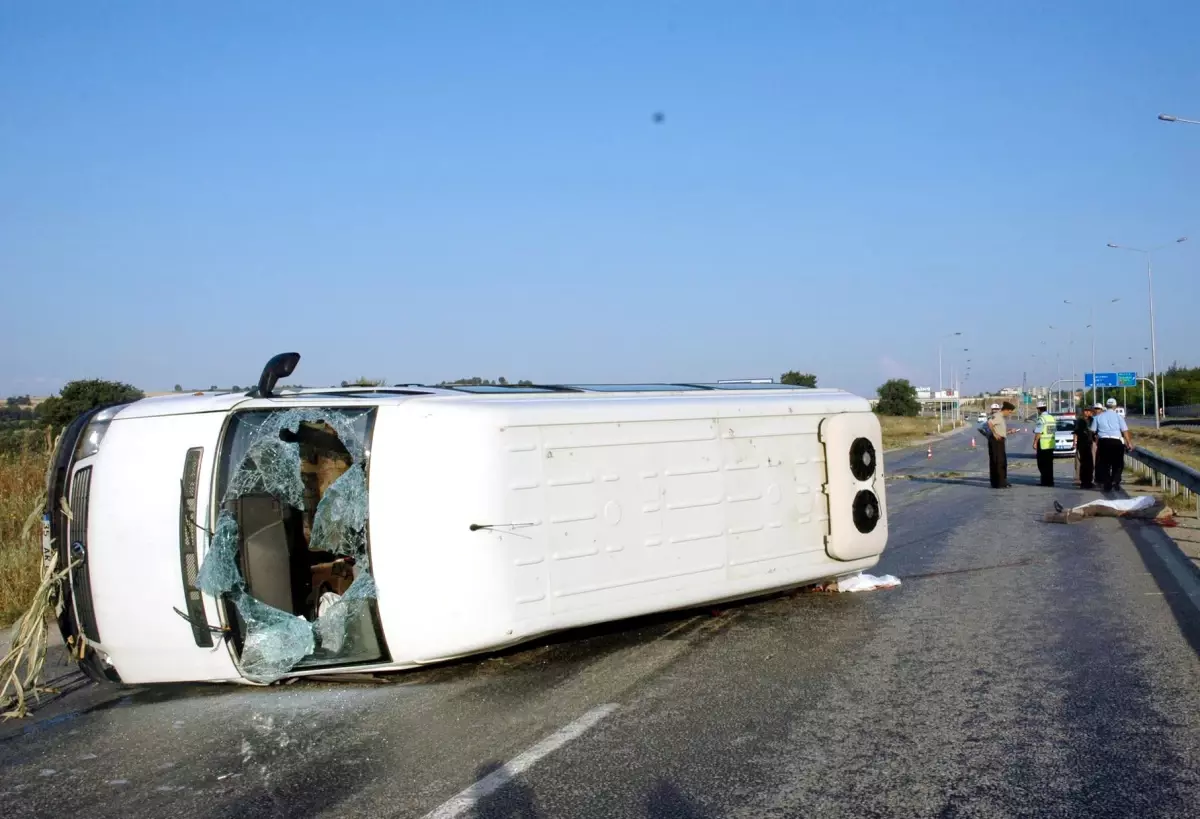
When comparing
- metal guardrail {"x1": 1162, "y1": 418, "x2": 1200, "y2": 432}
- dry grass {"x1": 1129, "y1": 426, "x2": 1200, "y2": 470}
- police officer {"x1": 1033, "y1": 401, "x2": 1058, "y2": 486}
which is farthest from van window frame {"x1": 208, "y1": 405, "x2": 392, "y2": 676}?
metal guardrail {"x1": 1162, "y1": 418, "x2": 1200, "y2": 432}

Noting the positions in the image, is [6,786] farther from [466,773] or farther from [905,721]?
[905,721]

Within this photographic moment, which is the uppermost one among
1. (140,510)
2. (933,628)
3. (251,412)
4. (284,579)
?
(251,412)

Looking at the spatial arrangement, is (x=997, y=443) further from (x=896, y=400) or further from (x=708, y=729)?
(x=896, y=400)

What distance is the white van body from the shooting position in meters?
5.65

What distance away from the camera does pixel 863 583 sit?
8914mm

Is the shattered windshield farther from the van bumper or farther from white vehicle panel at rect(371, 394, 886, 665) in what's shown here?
the van bumper

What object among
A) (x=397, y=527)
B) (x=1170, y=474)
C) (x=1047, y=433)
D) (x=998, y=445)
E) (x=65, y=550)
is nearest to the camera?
(x=397, y=527)

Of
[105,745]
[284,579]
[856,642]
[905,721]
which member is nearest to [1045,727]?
[905,721]

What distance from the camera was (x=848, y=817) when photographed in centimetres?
401

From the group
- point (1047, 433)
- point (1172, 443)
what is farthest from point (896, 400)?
point (1047, 433)

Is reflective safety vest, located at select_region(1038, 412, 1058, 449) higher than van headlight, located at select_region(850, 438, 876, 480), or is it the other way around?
van headlight, located at select_region(850, 438, 876, 480)

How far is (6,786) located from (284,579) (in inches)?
66.3

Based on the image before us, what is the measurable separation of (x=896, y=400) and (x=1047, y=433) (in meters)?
98.1

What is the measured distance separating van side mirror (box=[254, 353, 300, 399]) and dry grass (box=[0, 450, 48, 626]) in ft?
5.18
